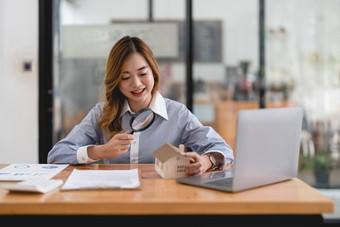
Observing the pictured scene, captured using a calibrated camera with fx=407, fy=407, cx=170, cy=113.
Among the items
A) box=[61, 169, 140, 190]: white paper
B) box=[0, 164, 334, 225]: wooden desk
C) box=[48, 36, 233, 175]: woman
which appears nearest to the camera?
box=[0, 164, 334, 225]: wooden desk

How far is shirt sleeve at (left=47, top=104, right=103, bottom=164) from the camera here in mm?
1878

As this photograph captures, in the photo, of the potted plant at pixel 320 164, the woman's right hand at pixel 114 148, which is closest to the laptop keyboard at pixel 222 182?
the woman's right hand at pixel 114 148

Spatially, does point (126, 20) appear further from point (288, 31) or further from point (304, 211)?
point (304, 211)

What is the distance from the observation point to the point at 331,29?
13.0 ft

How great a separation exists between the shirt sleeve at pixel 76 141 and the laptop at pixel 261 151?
64 centimetres

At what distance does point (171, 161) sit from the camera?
5.03 feet

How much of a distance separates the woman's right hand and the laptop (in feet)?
0.97

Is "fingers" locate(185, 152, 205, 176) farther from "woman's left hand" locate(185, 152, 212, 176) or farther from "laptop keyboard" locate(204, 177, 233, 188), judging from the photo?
"laptop keyboard" locate(204, 177, 233, 188)

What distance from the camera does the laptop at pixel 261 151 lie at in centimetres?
127

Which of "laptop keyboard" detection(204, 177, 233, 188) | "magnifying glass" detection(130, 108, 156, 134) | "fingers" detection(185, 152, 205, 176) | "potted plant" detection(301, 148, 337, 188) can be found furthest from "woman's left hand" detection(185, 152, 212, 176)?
"potted plant" detection(301, 148, 337, 188)

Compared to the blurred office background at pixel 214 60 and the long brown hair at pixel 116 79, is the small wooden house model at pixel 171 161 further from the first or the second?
the blurred office background at pixel 214 60

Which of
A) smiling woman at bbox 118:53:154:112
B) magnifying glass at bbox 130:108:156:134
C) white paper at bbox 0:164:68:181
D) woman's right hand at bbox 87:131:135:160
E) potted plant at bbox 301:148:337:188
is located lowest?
potted plant at bbox 301:148:337:188
